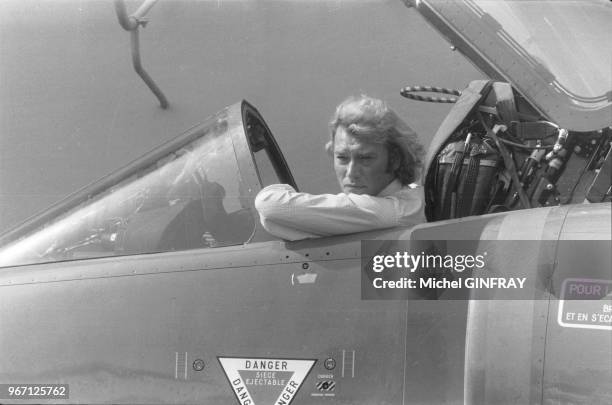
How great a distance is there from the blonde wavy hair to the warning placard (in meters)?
0.66

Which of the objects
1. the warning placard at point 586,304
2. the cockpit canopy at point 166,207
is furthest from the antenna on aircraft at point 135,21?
the warning placard at point 586,304

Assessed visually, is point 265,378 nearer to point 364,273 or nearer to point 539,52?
point 364,273

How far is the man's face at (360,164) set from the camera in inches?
91.5

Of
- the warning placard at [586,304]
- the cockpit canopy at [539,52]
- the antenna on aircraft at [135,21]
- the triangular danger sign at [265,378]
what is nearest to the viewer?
the warning placard at [586,304]

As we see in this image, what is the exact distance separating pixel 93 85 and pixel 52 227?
2106 mm

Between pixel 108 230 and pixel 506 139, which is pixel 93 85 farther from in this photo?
pixel 506 139

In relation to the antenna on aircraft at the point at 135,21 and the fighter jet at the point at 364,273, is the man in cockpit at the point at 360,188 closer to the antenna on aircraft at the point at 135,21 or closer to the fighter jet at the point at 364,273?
the fighter jet at the point at 364,273

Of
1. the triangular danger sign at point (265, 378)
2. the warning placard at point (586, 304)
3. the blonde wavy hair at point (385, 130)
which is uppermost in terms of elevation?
the blonde wavy hair at point (385, 130)

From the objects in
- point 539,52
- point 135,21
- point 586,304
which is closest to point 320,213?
point 586,304

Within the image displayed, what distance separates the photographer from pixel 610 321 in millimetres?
1866

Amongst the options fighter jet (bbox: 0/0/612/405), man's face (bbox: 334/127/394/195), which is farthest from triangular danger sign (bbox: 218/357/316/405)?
man's face (bbox: 334/127/394/195)

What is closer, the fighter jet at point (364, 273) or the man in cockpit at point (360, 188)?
the fighter jet at point (364, 273)

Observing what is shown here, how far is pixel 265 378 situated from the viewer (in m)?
2.14

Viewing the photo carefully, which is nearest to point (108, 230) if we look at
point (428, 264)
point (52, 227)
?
point (52, 227)
